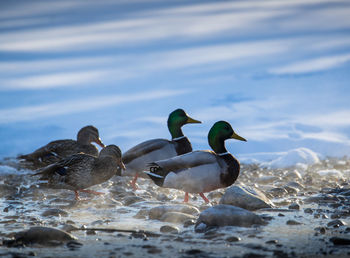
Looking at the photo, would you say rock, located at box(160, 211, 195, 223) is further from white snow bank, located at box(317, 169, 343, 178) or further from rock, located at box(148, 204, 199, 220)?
white snow bank, located at box(317, 169, 343, 178)

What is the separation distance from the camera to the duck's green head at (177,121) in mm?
10789

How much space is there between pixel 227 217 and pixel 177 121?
4794 mm

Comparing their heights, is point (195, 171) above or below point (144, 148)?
below

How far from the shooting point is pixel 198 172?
26.1 feet

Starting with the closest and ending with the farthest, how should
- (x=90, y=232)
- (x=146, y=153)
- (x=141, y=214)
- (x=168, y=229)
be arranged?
(x=90, y=232)
(x=168, y=229)
(x=141, y=214)
(x=146, y=153)

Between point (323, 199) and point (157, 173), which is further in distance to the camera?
point (157, 173)

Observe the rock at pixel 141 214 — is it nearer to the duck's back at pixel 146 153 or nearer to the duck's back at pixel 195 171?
the duck's back at pixel 195 171

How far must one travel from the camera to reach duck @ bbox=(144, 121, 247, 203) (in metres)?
8.00

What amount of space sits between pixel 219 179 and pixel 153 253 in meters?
3.22

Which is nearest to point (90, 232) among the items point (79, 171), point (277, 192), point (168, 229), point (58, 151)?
point (168, 229)

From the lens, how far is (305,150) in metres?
16.6

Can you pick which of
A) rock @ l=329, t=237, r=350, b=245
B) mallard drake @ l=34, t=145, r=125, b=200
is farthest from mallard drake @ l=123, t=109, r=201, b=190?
rock @ l=329, t=237, r=350, b=245

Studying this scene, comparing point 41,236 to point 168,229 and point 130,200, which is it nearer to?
point 168,229

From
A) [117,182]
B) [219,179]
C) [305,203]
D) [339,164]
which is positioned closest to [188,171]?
[219,179]
